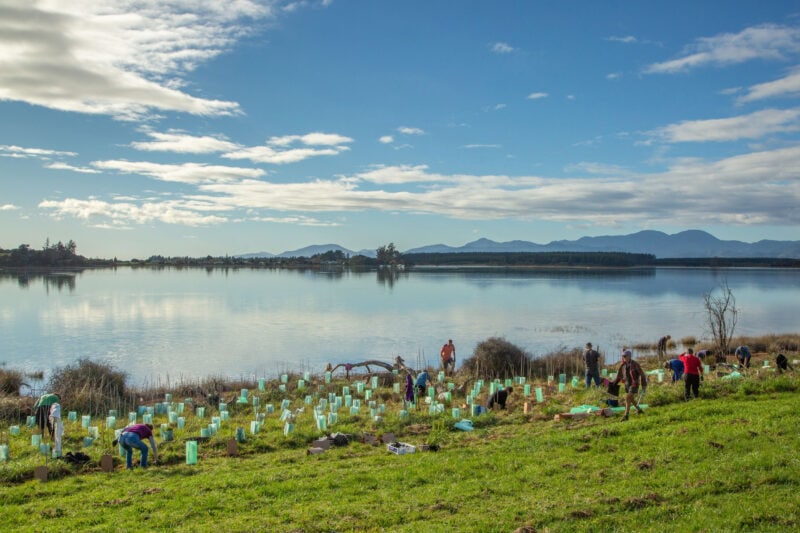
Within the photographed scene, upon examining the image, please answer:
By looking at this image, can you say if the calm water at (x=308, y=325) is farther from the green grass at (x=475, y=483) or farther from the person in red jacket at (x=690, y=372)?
the person in red jacket at (x=690, y=372)

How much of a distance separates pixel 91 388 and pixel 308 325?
26.6m

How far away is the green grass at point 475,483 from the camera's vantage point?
812cm

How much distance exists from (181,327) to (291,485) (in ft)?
127

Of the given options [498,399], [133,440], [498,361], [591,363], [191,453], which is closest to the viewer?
[133,440]

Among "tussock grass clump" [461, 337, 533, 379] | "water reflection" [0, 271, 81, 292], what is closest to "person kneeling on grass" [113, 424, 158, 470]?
"tussock grass clump" [461, 337, 533, 379]

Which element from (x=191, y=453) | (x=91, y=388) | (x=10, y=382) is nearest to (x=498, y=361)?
(x=91, y=388)

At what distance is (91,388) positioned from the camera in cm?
Answer: 2022

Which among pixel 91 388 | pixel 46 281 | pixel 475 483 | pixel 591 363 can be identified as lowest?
pixel 91 388

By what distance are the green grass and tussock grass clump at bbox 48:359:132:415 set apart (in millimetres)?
5812

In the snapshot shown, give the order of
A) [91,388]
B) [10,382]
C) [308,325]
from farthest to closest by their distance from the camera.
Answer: [308,325]
[10,382]
[91,388]

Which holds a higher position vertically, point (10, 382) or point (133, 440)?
point (133, 440)

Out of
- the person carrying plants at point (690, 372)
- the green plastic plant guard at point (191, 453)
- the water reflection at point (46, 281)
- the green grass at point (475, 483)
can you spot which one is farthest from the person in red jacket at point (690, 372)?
the water reflection at point (46, 281)

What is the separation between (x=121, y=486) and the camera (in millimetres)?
10461

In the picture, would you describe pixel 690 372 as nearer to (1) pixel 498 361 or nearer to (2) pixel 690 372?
(2) pixel 690 372
